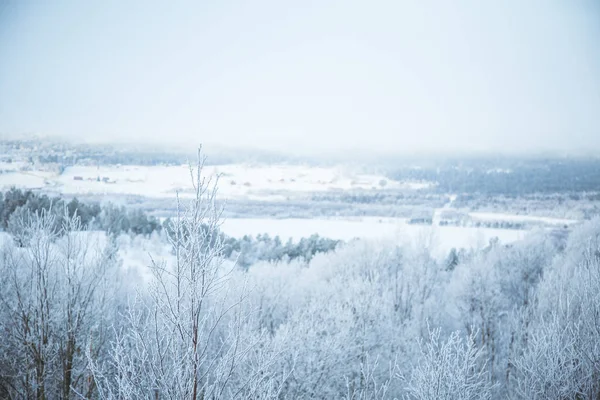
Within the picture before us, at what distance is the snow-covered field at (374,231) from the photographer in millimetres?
34219

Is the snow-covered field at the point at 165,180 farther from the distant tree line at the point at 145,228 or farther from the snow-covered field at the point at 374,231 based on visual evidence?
the snow-covered field at the point at 374,231

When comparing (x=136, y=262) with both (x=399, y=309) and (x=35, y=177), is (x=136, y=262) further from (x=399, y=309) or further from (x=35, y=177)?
(x=399, y=309)

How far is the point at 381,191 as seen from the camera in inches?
3081

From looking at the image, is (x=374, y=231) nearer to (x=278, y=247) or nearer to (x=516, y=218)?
(x=278, y=247)

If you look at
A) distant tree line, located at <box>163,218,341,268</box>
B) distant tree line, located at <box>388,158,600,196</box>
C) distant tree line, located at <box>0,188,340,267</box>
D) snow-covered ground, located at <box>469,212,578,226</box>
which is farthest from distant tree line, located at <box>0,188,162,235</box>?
distant tree line, located at <box>388,158,600,196</box>

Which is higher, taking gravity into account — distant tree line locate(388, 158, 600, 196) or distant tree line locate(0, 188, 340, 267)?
distant tree line locate(388, 158, 600, 196)

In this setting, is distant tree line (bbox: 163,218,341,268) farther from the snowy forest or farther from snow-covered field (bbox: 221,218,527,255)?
snow-covered field (bbox: 221,218,527,255)

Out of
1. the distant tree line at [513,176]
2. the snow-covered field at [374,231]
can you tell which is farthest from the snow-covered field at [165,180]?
the distant tree line at [513,176]

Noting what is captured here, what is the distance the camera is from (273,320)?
19.8 metres

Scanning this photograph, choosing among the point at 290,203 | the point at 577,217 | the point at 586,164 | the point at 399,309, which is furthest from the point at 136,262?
the point at 586,164

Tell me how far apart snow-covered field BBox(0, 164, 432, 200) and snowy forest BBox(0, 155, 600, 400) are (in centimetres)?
160

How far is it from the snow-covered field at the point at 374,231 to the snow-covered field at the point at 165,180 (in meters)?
6.09

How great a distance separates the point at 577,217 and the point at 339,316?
41.9 metres

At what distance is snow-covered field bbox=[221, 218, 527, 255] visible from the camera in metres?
34.2
